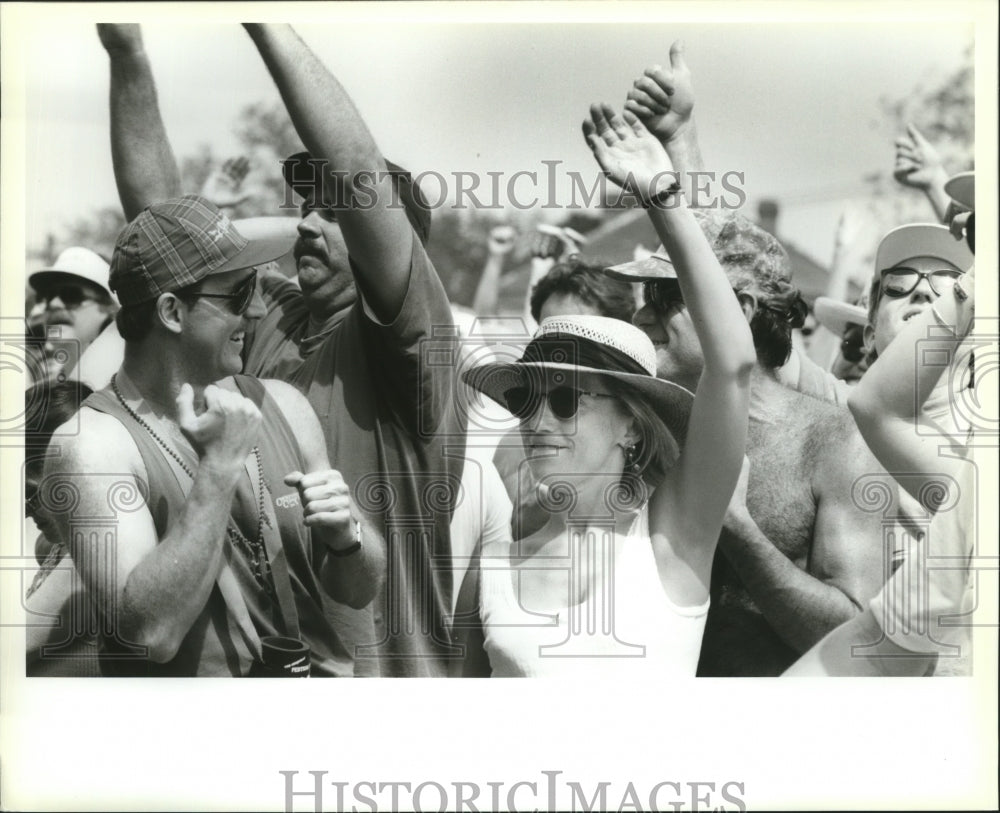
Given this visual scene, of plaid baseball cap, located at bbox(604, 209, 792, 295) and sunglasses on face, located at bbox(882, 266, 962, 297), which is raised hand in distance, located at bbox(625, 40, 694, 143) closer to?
plaid baseball cap, located at bbox(604, 209, 792, 295)

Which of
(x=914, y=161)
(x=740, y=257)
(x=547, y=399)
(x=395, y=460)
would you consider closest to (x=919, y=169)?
(x=914, y=161)

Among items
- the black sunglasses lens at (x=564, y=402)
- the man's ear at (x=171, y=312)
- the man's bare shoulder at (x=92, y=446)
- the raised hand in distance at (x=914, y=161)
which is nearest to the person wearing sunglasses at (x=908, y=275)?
the raised hand in distance at (x=914, y=161)

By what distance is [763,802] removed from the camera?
4504 mm

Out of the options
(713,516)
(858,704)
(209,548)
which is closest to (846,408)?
(713,516)

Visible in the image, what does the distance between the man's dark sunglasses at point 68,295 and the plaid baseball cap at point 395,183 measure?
31.9 inches

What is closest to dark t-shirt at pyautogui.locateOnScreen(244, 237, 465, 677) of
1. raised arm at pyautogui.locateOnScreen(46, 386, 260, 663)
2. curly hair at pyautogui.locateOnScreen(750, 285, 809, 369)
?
raised arm at pyautogui.locateOnScreen(46, 386, 260, 663)

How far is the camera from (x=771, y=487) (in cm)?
448

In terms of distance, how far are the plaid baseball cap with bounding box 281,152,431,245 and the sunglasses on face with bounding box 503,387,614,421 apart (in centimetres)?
62

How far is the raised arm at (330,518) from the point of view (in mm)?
4355

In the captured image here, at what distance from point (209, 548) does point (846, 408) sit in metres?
2.25

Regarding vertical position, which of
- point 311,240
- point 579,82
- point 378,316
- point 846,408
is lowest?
point 846,408

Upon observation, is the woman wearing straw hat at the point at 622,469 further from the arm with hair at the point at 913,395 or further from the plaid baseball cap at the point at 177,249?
the plaid baseball cap at the point at 177,249

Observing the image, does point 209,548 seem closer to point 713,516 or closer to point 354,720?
point 354,720

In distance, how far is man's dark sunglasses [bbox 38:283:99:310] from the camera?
451cm
